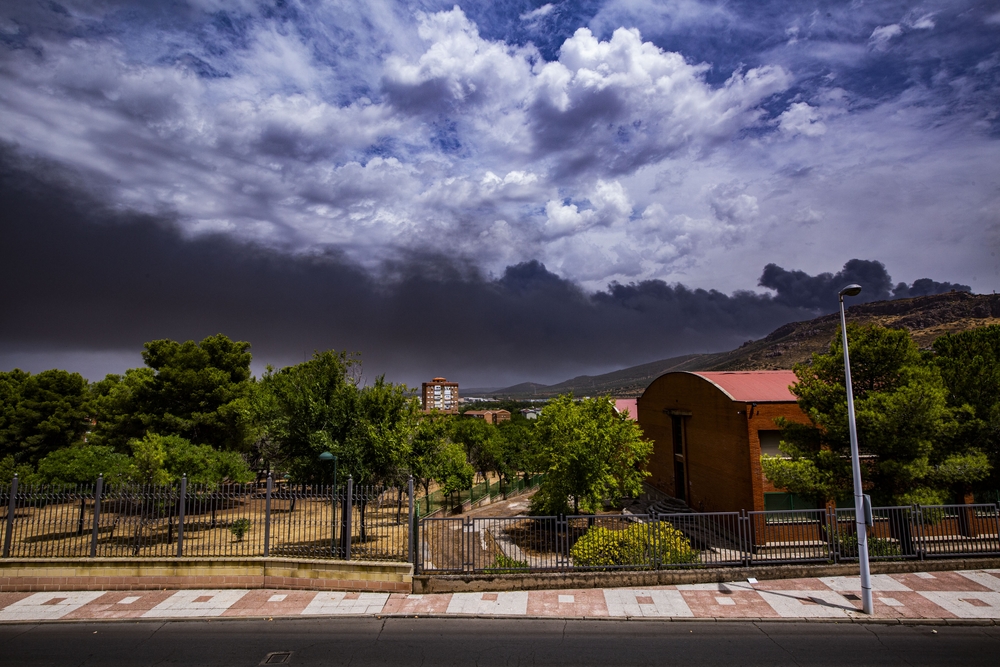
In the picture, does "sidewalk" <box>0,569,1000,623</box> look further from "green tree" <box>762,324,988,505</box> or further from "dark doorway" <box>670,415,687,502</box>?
"dark doorway" <box>670,415,687,502</box>

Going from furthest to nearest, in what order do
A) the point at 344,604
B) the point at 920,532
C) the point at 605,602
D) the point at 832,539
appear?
the point at 832,539, the point at 920,532, the point at 344,604, the point at 605,602

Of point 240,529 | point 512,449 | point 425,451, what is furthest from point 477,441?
point 240,529

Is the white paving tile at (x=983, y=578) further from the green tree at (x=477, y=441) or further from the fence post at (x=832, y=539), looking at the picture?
the green tree at (x=477, y=441)

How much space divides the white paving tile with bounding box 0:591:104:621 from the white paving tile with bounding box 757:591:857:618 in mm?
17134

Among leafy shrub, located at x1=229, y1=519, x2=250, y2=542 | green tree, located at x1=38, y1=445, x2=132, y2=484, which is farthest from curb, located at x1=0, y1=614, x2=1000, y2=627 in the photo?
green tree, located at x1=38, y1=445, x2=132, y2=484

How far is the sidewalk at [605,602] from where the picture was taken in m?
12.7

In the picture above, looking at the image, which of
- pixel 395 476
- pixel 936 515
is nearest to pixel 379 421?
pixel 395 476

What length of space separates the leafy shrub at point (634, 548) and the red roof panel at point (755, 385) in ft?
34.8

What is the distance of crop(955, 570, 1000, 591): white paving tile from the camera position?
14.1 meters

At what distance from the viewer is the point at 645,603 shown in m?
13.4

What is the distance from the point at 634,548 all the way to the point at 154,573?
13.1m

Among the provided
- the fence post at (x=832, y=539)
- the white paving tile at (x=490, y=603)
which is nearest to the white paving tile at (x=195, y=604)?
the white paving tile at (x=490, y=603)

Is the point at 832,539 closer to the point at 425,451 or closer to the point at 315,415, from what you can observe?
the point at 425,451

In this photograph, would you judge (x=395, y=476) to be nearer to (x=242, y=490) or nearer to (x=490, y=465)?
(x=242, y=490)
